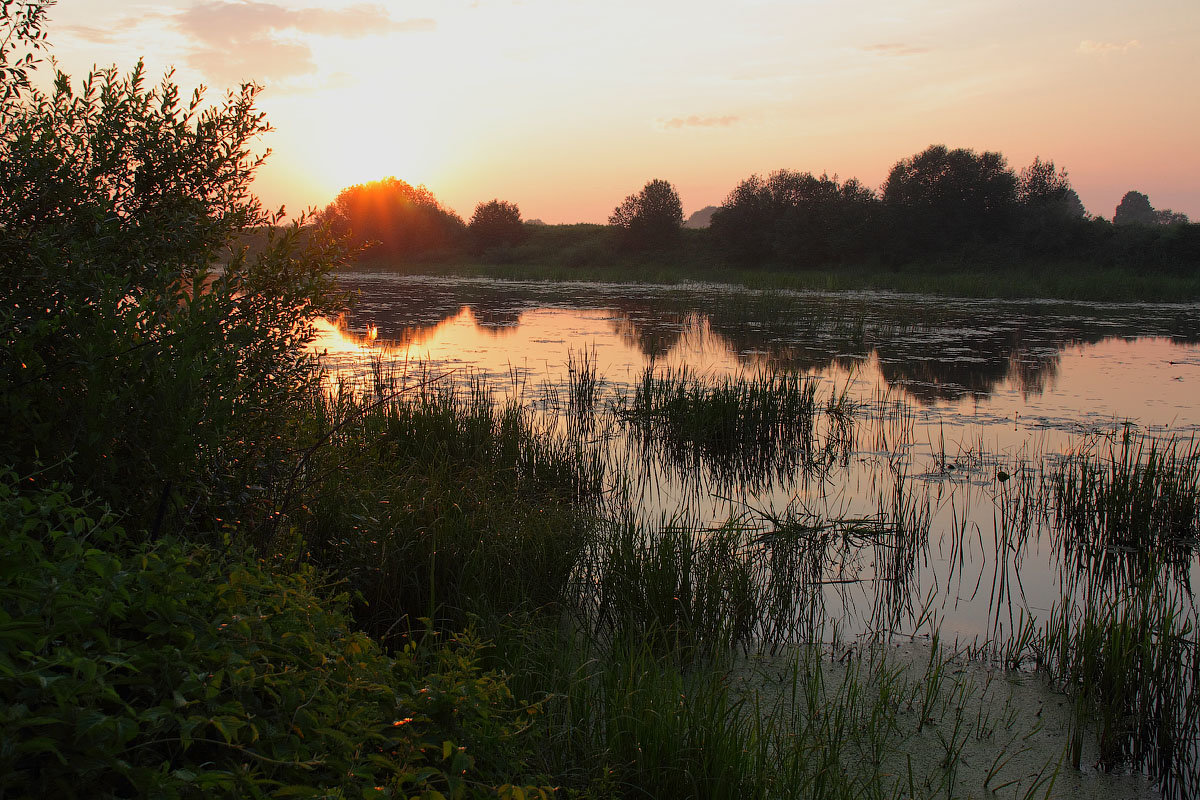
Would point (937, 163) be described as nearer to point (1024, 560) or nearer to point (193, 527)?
point (1024, 560)

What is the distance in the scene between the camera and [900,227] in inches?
1598

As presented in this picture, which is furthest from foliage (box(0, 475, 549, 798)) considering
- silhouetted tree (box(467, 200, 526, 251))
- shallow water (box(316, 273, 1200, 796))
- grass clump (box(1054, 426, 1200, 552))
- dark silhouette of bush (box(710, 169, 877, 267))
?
silhouetted tree (box(467, 200, 526, 251))

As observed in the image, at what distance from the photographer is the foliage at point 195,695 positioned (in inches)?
50.5

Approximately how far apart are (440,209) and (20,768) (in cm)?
6194

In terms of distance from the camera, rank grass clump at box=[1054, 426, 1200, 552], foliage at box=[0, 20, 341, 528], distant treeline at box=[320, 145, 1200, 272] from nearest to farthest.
Answer: foliage at box=[0, 20, 341, 528] → grass clump at box=[1054, 426, 1200, 552] → distant treeline at box=[320, 145, 1200, 272]

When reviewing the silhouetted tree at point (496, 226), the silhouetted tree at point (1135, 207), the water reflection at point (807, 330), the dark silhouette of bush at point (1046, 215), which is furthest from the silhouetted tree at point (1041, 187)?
the silhouetted tree at point (1135, 207)

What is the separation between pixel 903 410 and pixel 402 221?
175ft

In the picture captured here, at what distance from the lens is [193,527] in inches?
121

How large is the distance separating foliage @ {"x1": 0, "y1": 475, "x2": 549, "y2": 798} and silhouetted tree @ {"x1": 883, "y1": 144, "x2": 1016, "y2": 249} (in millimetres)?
42724

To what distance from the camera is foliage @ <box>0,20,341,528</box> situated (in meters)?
2.62

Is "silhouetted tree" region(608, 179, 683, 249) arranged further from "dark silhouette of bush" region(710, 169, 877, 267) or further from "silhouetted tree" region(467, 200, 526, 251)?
"silhouetted tree" region(467, 200, 526, 251)

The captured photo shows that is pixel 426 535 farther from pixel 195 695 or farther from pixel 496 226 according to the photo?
pixel 496 226

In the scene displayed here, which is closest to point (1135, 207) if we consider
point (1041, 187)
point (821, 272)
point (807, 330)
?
point (1041, 187)

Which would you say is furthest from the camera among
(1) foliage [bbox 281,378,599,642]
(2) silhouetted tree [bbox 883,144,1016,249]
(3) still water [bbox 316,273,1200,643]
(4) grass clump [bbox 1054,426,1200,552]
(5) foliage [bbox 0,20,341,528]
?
(2) silhouetted tree [bbox 883,144,1016,249]
